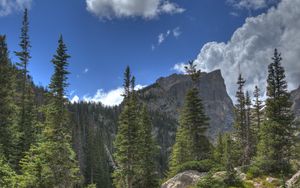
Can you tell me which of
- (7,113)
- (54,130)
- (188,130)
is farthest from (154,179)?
(7,113)

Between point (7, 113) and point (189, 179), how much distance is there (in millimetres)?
17777

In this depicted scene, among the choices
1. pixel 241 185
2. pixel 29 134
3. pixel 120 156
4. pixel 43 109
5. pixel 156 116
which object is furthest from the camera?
pixel 156 116

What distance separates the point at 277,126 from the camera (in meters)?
32.3

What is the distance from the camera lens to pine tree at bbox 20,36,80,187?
27.9m

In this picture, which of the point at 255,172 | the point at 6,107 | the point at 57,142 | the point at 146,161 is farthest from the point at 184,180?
the point at 6,107

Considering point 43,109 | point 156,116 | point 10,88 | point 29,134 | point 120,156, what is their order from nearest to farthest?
point 43,109, point 10,88, point 29,134, point 120,156, point 156,116

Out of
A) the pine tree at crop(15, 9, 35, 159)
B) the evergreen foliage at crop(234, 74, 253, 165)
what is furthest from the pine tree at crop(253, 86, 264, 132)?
the pine tree at crop(15, 9, 35, 159)

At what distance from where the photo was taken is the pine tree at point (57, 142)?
2791cm

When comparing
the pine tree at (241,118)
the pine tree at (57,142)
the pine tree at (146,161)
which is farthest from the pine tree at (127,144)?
the pine tree at (241,118)

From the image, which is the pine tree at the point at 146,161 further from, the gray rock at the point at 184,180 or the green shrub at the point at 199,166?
the gray rock at the point at 184,180

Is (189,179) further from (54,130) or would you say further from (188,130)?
(54,130)

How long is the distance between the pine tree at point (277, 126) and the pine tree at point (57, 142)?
17.5 metres

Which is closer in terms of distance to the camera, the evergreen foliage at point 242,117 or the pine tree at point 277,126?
the pine tree at point 277,126

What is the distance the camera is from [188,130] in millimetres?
39938
